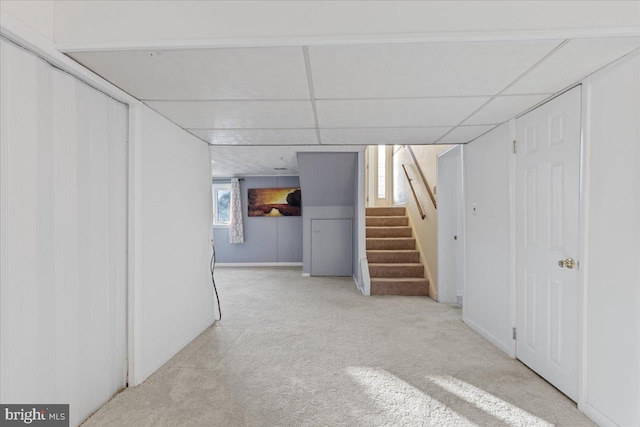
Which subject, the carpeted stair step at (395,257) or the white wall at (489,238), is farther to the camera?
the carpeted stair step at (395,257)

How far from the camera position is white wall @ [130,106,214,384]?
2236 mm

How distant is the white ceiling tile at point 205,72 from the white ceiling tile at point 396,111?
0.37 meters

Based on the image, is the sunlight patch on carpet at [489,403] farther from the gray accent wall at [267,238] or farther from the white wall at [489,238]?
the gray accent wall at [267,238]

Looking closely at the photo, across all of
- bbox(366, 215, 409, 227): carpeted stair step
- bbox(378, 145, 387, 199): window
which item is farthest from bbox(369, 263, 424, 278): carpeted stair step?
bbox(378, 145, 387, 199): window

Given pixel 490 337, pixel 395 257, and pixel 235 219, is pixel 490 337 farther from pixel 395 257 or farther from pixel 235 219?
pixel 235 219

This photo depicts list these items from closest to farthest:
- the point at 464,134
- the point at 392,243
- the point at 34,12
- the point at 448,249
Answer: the point at 34,12 → the point at 464,134 → the point at 448,249 → the point at 392,243

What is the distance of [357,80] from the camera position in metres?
1.89

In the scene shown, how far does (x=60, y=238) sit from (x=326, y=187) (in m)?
4.67

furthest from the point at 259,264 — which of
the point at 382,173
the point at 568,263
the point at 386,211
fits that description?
the point at 568,263

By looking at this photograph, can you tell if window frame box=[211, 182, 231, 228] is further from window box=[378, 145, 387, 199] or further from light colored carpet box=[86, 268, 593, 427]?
light colored carpet box=[86, 268, 593, 427]

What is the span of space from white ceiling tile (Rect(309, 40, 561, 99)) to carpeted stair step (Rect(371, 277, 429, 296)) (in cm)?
328

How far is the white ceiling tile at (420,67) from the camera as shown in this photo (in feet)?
5.05

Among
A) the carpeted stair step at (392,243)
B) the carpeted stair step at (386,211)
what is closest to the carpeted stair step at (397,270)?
the carpeted stair step at (392,243)

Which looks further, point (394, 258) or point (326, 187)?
point (326, 187)
